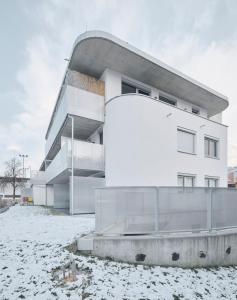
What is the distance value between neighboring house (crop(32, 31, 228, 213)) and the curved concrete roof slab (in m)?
0.05

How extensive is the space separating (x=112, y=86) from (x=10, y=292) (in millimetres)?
11306

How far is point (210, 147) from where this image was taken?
1395cm

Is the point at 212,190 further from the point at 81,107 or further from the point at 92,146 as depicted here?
the point at 81,107

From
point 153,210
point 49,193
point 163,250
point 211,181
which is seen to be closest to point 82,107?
point 153,210

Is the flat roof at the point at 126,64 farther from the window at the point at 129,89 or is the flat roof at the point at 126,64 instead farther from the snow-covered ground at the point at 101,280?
the snow-covered ground at the point at 101,280

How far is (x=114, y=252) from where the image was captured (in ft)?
16.4

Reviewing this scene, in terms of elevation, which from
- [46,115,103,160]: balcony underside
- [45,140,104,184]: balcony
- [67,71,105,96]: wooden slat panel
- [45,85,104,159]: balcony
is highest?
[67,71,105,96]: wooden slat panel

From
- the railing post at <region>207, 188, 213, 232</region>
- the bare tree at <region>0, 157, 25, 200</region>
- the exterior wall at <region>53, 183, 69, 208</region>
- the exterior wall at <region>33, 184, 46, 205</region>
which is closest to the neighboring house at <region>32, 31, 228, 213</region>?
the railing post at <region>207, 188, 213, 232</region>

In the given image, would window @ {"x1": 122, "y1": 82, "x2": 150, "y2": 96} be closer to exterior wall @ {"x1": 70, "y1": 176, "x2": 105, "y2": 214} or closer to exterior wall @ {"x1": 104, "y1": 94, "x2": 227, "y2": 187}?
exterior wall @ {"x1": 104, "y1": 94, "x2": 227, "y2": 187}

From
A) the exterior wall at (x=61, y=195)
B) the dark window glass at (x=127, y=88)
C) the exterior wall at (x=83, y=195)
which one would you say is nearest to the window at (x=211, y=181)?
the exterior wall at (x=83, y=195)

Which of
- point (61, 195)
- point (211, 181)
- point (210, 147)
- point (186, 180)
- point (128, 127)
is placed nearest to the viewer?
point (128, 127)

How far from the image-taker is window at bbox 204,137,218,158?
13684 millimetres

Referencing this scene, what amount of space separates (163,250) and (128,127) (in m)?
6.77

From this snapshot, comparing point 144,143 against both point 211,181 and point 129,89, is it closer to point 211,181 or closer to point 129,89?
point 129,89
